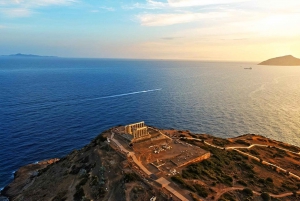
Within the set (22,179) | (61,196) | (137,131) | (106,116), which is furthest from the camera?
(106,116)

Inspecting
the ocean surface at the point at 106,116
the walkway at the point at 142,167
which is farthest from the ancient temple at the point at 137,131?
the ocean surface at the point at 106,116

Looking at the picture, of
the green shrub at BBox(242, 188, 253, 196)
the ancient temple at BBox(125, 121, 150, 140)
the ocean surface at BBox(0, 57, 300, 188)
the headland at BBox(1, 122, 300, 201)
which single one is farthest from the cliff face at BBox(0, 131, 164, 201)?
the green shrub at BBox(242, 188, 253, 196)

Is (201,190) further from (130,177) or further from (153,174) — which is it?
(130,177)

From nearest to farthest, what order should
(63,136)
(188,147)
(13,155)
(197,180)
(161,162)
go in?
(197,180) → (161,162) → (188,147) → (13,155) → (63,136)

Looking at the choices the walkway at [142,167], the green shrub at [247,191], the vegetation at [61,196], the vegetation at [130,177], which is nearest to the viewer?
the walkway at [142,167]

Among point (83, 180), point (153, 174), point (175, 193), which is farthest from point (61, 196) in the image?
point (175, 193)

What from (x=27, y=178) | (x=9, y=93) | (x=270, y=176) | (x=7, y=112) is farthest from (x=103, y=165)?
(x=9, y=93)

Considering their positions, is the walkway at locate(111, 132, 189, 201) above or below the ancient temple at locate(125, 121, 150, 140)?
below

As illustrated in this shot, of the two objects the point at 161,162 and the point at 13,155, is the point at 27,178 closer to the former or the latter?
the point at 13,155

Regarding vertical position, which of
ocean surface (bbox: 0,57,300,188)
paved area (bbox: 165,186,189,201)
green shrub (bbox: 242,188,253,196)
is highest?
paved area (bbox: 165,186,189,201)

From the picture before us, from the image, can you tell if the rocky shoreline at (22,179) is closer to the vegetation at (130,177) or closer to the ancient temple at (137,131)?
the ancient temple at (137,131)

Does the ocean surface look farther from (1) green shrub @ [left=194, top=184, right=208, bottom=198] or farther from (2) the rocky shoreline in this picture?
(1) green shrub @ [left=194, top=184, right=208, bottom=198]
